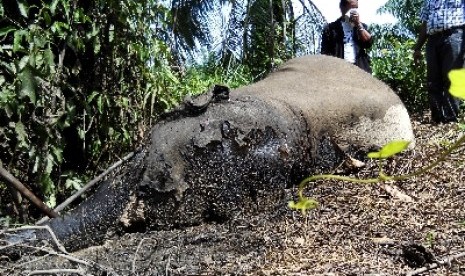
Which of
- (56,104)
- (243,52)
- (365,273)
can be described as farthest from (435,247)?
(243,52)

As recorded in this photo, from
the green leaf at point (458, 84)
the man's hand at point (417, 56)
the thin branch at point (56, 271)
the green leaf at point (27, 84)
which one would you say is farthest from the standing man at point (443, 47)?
the green leaf at point (458, 84)

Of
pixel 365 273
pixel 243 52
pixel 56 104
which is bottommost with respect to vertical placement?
pixel 365 273

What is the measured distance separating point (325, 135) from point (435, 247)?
1240 millimetres

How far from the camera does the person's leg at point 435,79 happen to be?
4.88 metres

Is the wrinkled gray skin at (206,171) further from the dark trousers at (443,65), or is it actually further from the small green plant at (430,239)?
the dark trousers at (443,65)

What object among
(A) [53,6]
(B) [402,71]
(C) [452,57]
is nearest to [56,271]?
(A) [53,6]

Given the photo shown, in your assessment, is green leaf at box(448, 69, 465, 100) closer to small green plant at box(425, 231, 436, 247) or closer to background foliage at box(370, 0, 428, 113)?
small green plant at box(425, 231, 436, 247)

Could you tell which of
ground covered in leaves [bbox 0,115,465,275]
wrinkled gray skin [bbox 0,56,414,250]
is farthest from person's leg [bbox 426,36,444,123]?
wrinkled gray skin [bbox 0,56,414,250]

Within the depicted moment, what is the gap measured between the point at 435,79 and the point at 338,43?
82 cm

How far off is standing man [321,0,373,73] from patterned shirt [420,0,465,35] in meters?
0.48

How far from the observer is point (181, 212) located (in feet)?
9.30

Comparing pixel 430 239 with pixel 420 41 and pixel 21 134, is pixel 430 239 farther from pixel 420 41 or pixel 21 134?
pixel 420 41

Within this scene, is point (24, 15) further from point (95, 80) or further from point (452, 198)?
point (452, 198)

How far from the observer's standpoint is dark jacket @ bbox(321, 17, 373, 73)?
515 cm
